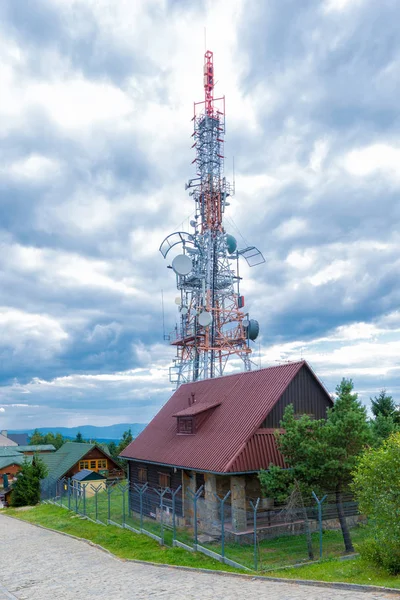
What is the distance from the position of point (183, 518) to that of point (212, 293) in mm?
23456

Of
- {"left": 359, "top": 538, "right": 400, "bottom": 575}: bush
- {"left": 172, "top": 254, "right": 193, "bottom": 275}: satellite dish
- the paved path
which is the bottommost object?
the paved path

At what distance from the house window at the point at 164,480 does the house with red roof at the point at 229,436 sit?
2.1 inches

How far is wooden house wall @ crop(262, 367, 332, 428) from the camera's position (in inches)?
1006

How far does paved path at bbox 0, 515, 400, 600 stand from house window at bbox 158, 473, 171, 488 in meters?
4.98

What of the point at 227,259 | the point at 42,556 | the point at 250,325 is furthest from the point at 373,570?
the point at 227,259

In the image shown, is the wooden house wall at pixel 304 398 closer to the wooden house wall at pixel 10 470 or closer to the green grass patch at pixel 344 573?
the green grass patch at pixel 344 573

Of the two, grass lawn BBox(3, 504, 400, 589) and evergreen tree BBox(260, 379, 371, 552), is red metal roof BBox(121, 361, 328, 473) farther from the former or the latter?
grass lawn BBox(3, 504, 400, 589)

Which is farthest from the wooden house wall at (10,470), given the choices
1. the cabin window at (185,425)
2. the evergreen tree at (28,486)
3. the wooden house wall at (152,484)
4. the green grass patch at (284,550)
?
the green grass patch at (284,550)

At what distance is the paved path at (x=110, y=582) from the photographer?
47.4 ft

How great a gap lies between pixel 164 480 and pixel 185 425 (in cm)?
311

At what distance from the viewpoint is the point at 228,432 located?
25.4 metres

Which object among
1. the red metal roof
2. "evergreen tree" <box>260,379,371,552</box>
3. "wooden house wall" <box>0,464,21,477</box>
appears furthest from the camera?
"wooden house wall" <box>0,464,21,477</box>

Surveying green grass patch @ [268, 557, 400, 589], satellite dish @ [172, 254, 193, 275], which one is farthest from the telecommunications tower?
green grass patch @ [268, 557, 400, 589]

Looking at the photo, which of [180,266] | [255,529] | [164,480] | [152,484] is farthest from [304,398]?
[180,266]
